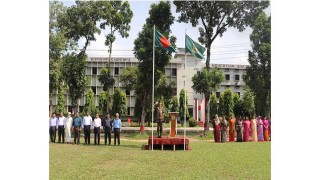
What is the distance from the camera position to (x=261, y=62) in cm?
1978

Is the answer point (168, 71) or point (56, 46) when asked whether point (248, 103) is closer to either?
point (168, 71)

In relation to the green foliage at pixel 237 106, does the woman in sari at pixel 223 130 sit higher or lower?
lower

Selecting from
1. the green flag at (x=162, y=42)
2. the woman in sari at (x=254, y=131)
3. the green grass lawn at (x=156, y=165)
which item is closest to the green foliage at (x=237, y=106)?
the woman in sari at (x=254, y=131)

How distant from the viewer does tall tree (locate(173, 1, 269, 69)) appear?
19.0 metres

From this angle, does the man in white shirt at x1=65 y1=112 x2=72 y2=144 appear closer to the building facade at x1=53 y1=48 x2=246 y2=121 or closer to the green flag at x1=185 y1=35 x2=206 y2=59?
the green flag at x1=185 y1=35 x2=206 y2=59

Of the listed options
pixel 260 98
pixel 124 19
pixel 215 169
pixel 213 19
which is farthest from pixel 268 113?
pixel 215 169

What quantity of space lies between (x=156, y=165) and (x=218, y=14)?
12.5m

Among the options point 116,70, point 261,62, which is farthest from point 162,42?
point 116,70

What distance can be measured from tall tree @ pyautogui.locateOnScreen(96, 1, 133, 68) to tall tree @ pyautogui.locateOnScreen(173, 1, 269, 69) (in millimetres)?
3629

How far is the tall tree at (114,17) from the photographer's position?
20656mm

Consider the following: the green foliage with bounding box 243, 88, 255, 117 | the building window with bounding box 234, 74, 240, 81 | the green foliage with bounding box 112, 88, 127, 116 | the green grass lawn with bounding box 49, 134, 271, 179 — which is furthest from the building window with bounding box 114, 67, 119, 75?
the green grass lawn with bounding box 49, 134, 271, 179

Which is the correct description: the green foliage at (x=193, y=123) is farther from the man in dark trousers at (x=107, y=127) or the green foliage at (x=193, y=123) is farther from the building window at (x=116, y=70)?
the man in dark trousers at (x=107, y=127)

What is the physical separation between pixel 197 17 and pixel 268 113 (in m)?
6.60

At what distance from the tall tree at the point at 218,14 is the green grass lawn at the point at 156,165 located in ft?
32.0
